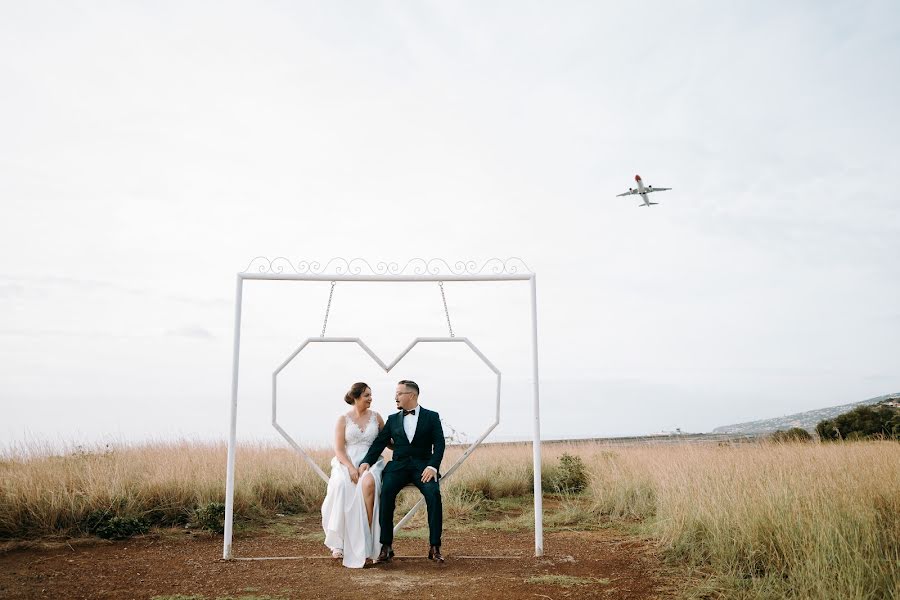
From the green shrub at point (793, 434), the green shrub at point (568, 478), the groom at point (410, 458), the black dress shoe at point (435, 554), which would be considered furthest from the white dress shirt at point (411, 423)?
the green shrub at point (793, 434)

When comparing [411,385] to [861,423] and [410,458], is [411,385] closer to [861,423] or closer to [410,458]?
[410,458]

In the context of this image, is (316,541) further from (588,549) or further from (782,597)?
(782,597)

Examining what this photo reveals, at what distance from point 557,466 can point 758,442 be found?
4771 mm

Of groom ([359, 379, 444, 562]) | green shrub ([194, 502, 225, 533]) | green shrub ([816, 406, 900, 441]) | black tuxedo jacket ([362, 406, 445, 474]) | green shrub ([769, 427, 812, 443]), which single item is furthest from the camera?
green shrub ([816, 406, 900, 441])

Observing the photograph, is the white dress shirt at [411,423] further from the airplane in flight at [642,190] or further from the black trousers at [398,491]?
the airplane in flight at [642,190]

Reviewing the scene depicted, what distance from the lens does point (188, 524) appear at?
398 inches

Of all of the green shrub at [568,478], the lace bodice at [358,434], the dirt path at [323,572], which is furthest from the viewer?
the green shrub at [568,478]

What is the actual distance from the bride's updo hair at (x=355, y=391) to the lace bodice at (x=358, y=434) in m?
0.25

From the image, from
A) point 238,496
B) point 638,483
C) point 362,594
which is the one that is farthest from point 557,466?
point 362,594

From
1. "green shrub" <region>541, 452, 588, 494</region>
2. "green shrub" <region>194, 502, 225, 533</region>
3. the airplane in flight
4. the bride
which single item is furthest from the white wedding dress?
the airplane in flight

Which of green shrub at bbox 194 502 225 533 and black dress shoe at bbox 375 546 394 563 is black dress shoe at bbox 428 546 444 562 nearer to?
black dress shoe at bbox 375 546 394 563

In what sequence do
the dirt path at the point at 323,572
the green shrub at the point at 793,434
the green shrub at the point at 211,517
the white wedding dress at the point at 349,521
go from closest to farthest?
the dirt path at the point at 323,572 → the white wedding dress at the point at 349,521 → the green shrub at the point at 211,517 → the green shrub at the point at 793,434

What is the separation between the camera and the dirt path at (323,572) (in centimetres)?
643

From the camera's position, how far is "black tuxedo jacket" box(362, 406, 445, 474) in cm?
779
